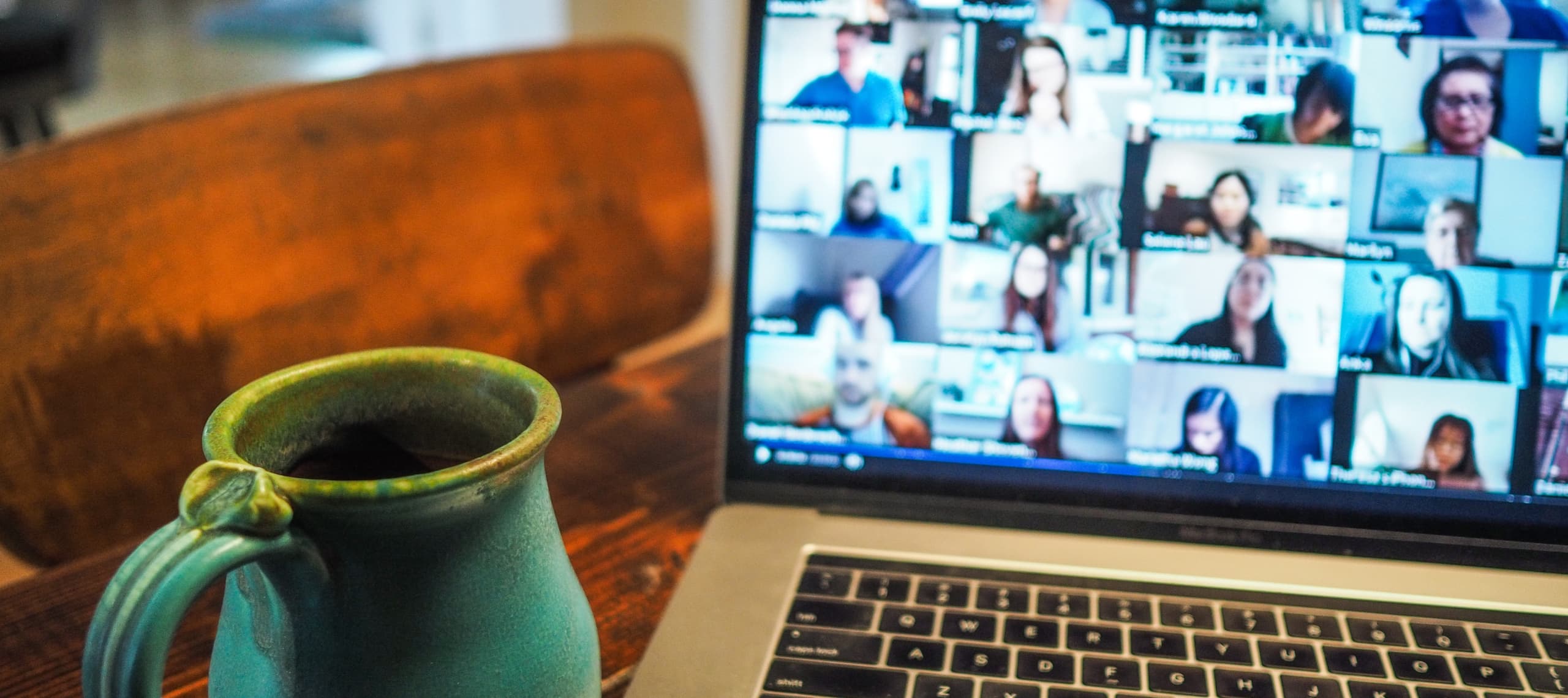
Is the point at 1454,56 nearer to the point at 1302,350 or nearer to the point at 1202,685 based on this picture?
the point at 1302,350

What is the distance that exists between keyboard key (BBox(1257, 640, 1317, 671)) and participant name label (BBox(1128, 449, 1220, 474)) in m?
0.09

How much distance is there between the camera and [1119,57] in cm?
48

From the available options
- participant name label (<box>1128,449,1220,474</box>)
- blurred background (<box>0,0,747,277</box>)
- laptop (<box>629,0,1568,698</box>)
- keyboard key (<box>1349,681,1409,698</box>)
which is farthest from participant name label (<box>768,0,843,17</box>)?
blurred background (<box>0,0,747,277</box>)

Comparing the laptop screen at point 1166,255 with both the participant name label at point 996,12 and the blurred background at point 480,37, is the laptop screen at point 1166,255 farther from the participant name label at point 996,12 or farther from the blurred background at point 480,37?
the blurred background at point 480,37

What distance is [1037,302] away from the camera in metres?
0.50

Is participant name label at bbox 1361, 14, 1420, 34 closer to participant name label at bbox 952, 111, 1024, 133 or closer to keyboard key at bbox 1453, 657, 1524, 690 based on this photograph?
participant name label at bbox 952, 111, 1024, 133

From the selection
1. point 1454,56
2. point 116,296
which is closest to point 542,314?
point 116,296

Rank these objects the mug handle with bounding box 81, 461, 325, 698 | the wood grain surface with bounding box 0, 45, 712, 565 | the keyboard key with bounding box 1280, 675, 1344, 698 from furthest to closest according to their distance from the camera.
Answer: the wood grain surface with bounding box 0, 45, 712, 565
the keyboard key with bounding box 1280, 675, 1344, 698
the mug handle with bounding box 81, 461, 325, 698

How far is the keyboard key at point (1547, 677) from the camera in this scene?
396 mm

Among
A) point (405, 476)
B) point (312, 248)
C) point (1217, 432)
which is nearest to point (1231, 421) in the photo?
point (1217, 432)

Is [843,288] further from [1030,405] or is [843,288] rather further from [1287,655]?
[1287,655]

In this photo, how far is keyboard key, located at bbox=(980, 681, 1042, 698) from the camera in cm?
40

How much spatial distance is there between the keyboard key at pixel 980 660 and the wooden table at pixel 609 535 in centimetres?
13

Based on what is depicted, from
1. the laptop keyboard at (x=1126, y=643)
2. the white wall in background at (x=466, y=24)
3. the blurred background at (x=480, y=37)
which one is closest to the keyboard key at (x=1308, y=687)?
the laptop keyboard at (x=1126, y=643)
